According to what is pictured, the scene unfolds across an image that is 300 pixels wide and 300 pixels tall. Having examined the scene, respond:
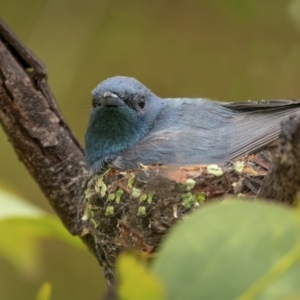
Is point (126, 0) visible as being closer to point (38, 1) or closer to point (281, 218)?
point (38, 1)

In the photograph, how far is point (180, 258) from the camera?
42cm

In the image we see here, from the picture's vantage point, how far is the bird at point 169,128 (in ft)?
6.63

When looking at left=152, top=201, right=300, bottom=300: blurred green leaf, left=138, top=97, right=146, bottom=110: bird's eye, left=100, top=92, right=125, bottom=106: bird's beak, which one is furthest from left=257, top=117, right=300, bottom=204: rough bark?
left=138, top=97, right=146, bottom=110: bird's eye

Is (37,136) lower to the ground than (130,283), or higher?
lower

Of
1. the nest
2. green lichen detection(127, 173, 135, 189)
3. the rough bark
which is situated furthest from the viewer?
green lichen detection(127, 173, 135, 189)

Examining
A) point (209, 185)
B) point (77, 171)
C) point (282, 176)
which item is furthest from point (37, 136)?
point (282, 176)

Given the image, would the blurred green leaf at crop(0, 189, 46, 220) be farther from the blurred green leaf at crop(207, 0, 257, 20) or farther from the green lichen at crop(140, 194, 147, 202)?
the blurred green leaf at crop(207, 0, 257, 20)

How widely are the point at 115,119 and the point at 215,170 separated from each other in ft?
1.73

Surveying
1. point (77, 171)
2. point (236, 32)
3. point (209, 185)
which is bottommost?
point (77, 171)

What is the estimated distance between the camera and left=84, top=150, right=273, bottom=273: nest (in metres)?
1.85

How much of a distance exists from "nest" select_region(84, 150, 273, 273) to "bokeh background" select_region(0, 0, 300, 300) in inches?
27.7

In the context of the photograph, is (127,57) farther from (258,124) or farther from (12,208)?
(12,208)

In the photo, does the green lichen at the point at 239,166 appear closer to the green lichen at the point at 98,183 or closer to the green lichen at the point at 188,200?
the green lichen at the point at 188,200

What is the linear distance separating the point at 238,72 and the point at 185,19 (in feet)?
1.35
